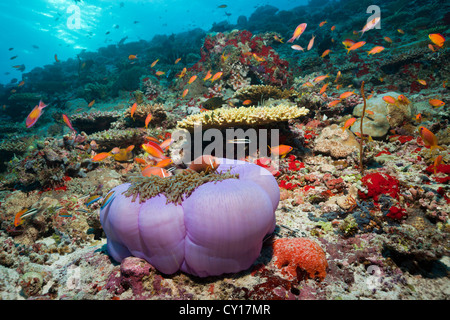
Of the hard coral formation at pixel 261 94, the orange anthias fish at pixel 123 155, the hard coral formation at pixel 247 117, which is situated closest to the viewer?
the hard coral formation at pixel 247 117

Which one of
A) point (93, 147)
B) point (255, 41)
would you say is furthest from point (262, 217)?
point (255, 41)

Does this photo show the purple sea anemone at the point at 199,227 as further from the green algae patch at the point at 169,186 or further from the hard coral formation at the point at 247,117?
the hard coral formation at the point at 247,117

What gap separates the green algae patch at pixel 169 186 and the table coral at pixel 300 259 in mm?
1124

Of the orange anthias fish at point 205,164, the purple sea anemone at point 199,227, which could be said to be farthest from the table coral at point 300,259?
the orange anthias fish at point 205,164

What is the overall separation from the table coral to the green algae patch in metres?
1.12

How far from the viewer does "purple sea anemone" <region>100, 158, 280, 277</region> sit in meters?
1.87

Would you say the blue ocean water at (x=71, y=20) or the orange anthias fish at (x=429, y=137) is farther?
the blue ocean water at (x=71, y=20)

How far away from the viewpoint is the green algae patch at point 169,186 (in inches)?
83.1

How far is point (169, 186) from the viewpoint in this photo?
2.22 metres

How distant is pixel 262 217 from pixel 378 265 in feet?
5.24

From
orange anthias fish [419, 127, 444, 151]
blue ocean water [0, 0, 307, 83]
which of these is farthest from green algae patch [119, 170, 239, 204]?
blue ocean water [0, 0, 307, 83]

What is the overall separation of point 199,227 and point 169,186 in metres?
0.64

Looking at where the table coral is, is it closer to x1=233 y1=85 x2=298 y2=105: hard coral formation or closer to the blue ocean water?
x1=233 y1=85 x2=298 y2=105: hard coral formation
